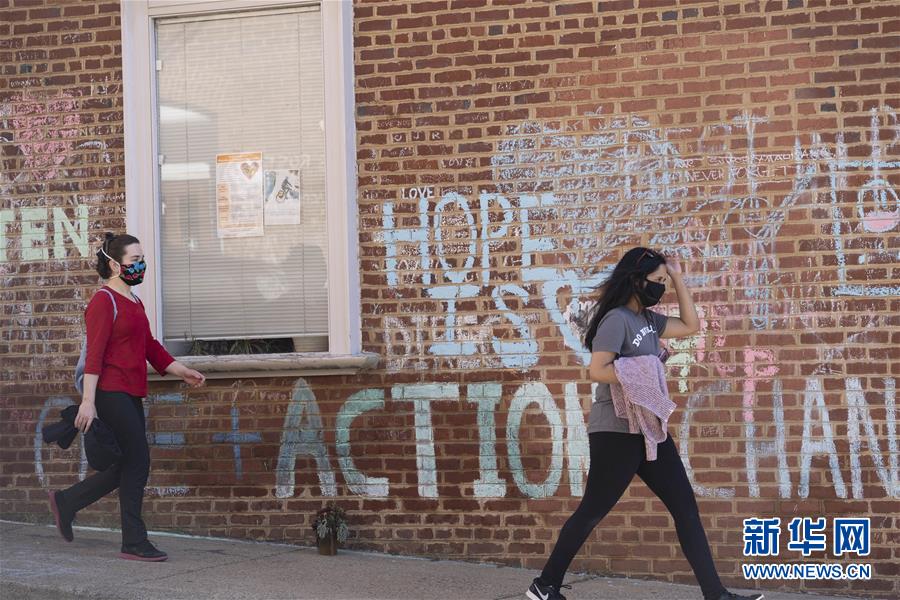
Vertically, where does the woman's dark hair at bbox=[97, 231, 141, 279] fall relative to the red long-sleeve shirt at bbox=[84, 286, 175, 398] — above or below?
above

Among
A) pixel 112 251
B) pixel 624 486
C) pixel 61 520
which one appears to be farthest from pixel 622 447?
pixel 61 520

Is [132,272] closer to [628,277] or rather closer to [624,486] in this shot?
[628,277]

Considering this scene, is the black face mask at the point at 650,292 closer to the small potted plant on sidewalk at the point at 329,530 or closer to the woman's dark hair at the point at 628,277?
the woman's dark hair at the point at 628,277

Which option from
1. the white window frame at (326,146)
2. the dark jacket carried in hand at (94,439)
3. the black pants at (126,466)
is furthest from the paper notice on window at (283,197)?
the dark jacket carried in hand at (94,439)

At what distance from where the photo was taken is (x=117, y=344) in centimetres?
622

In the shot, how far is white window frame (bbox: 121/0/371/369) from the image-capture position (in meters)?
7.02

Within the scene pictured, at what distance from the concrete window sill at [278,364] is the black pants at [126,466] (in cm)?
78

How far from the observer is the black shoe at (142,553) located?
6.27 m

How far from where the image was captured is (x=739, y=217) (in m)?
6.51

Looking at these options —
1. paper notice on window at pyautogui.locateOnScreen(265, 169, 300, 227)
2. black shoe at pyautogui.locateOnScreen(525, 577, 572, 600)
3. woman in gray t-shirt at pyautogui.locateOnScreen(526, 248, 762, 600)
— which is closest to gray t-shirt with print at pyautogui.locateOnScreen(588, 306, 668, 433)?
woman in gray t-shirt at pyautogui.locateOnScreen(526, 248, 762, 600)

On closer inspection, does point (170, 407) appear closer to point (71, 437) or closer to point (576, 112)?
point (71, 437)

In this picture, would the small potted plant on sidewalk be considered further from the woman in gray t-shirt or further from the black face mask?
the black face mask

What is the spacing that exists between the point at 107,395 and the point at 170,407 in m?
1.05
